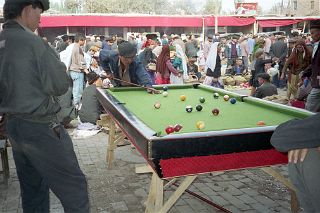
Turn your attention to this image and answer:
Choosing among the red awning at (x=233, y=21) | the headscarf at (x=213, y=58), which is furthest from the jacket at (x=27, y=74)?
the red awning at (x=233, y=21)

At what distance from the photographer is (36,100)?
95.4 inches

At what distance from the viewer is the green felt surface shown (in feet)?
10.2

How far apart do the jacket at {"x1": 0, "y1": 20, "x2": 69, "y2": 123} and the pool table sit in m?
0.70

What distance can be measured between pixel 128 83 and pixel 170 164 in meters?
3.23

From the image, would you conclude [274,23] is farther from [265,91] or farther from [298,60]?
[265,91]

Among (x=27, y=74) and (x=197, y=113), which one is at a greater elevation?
(x=27, y=74)

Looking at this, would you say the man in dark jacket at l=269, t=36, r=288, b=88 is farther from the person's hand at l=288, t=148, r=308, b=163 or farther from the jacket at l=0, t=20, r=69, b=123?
the jacket at l=0, t=20, r=69, b=123

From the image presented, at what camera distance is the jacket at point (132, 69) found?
5.60 metres

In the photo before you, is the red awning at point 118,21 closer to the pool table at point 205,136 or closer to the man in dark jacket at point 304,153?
the pool table at point 205,136

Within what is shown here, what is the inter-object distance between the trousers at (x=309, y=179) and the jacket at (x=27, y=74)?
1.55 meters

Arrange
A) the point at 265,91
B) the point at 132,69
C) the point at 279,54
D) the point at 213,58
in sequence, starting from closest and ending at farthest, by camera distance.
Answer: the point at 132,69 → the point at 265,91 → the point at 213,58 → the point at 279,54

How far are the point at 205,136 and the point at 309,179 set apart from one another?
691 millimetres

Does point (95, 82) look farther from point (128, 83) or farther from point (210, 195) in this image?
point (210, 195)

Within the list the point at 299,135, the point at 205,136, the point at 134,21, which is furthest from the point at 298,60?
the point at 134,21
